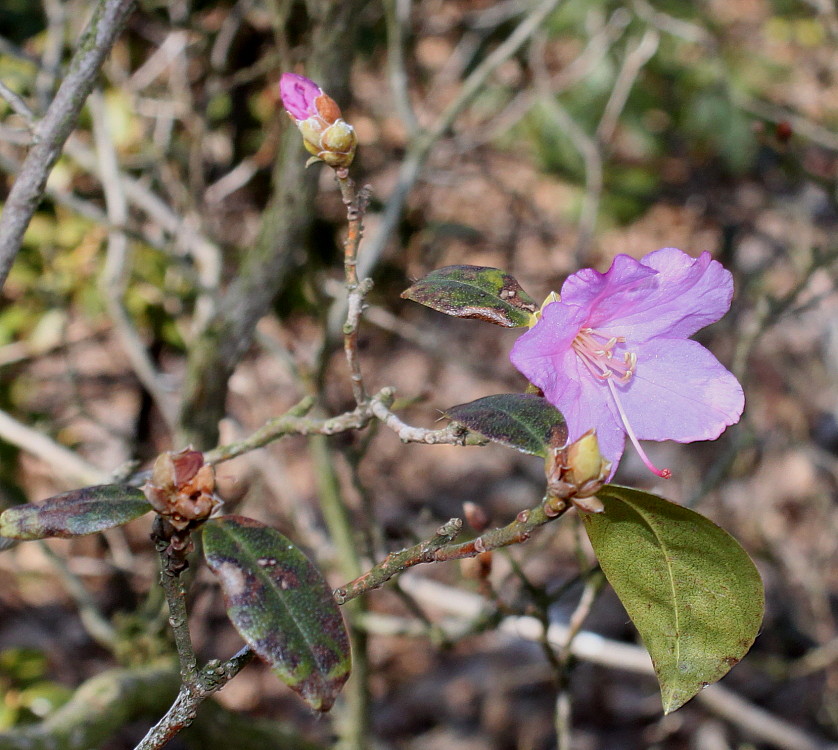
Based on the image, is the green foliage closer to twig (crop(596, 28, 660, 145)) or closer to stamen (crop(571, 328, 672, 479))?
stamen (crop(571, 328, 672, 479))

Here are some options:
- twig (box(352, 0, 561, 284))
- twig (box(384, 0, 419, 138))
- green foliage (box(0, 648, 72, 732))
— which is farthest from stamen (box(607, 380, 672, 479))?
green foliage (box(0, 648, 72, 732))

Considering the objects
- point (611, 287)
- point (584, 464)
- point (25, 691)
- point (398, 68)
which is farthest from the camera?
point (398, 68)

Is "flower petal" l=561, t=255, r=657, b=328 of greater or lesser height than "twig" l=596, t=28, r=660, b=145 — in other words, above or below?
above

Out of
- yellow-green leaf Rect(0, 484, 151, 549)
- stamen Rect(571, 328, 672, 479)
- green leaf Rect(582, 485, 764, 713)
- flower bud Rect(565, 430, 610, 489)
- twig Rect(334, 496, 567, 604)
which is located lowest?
green leaf Rect(582, 485, 764, 713)

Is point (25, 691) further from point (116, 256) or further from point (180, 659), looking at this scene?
point (180, 659)

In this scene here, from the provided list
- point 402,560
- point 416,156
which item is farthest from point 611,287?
point 416,156

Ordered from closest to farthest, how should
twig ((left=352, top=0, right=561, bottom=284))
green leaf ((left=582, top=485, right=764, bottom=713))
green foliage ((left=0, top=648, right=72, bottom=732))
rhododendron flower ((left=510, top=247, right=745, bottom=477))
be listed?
green leaf ((left=582, top=485, right=764, bottom=713)) < rhododendron flower ((left=510, top=247, right=745, bottom=477)) < green foliage ((left=0, top=648, right=72, bottom=732)) < twig ((left=352, top=0, right=561, bottom=284))

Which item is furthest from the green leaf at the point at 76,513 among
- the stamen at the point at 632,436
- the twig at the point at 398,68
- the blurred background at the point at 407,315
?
the twig at the point at 398,68
